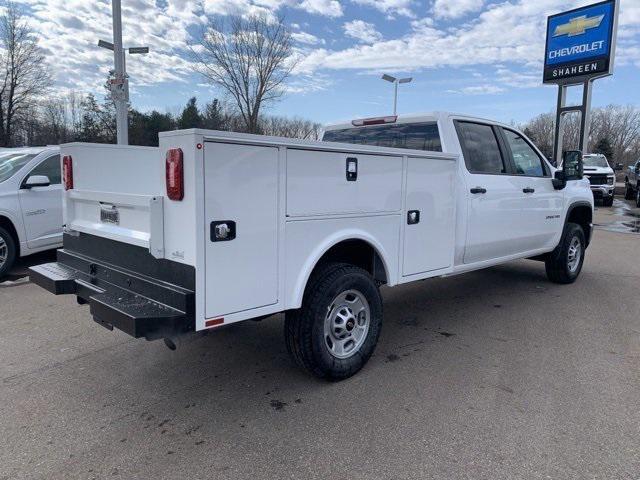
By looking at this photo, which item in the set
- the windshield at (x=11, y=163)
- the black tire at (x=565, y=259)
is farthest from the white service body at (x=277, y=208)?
the windshield at (x=11, y=163)

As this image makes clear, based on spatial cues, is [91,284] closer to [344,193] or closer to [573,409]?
[344,193]

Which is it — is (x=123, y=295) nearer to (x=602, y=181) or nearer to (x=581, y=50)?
(x=581, y=50)

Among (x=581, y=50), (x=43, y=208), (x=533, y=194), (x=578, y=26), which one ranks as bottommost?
(x=43, y=208)

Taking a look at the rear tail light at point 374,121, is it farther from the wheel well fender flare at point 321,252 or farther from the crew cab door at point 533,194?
the wheel well fender flare at point 321,252

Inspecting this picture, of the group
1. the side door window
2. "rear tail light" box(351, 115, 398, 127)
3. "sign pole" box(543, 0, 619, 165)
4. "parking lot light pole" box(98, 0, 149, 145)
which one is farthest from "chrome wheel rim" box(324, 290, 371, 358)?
"sign pole" box(543, 0, 619, 165)

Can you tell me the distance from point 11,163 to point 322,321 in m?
6.02

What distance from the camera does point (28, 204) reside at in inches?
272

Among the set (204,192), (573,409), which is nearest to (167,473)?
(204,192)

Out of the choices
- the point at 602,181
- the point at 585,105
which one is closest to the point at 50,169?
the point at 585,105

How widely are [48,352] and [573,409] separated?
13.6 ft

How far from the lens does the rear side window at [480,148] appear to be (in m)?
4.89

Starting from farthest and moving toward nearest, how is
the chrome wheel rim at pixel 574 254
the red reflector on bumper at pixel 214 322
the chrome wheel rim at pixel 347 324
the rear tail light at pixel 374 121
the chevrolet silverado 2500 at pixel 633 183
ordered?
1. the chevrolet silverado 2500 at pixel 633 183
2. the chrome wheel rim at pixel 574 254
3. the rear tail light at pixel 374 121
4. the chrome wheel rim at pixel 347 324
5. the red reflector on bumper at pixel 214 322

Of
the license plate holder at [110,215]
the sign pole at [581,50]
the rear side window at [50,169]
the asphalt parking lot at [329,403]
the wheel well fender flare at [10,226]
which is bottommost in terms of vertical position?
Answer: the asphalt parking lot at [329,403]

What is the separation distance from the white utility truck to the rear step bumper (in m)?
0.01
